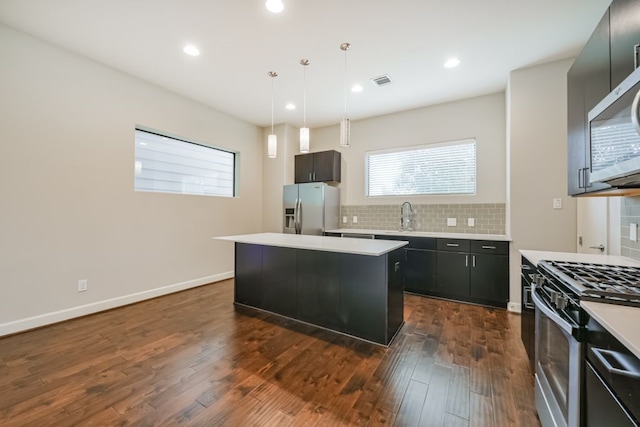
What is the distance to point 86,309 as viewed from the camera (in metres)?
3.08

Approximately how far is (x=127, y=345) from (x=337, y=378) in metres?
1.94

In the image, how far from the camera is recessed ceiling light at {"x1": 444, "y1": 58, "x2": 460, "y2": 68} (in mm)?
3078

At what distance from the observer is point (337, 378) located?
193 centimetres

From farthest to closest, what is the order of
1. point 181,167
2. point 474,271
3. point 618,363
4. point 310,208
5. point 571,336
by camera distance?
point 310,208 → point 181,167 → point 474,271 → point 571,336 → point 618,363

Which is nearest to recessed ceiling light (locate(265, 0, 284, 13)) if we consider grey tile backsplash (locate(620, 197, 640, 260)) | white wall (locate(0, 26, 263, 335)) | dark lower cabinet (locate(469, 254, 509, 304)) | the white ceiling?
the white ceiling

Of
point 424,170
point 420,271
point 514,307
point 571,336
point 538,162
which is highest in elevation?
point 424,170

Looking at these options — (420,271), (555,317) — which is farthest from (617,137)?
(420,271)

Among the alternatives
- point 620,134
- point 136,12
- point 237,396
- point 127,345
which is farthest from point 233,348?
point 136,12

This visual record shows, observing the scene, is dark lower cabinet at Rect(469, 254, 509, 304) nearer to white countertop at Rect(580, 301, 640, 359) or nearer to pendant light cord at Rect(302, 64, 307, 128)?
white countertop at Rect(580, 301, 640, 359)

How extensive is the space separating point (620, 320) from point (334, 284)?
201 centimetres

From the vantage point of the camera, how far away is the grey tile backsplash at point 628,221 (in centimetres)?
178

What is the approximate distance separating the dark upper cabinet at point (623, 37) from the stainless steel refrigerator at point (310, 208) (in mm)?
3648

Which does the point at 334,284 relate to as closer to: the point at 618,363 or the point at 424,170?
the point at 618,363

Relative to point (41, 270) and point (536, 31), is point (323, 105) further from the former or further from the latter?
point (41, 270)
